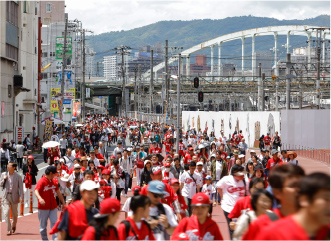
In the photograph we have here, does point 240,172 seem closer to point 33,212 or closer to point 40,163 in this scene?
point 33,212

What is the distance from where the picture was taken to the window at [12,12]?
42688 millimetres

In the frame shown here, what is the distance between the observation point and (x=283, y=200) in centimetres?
512

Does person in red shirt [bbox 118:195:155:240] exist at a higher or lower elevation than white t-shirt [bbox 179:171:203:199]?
higher

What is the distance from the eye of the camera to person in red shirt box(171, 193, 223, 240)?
7098mm

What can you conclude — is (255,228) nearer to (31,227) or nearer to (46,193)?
(46,193)

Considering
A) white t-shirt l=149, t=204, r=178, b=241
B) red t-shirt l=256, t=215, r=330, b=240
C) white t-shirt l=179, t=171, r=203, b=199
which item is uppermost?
red t-shirt l=256, t=215, r=330, b=240

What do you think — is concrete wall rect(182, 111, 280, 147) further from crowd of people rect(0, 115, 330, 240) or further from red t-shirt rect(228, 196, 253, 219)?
red t-shirt rect(228, 196, 253, 219)

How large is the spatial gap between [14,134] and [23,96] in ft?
35.2

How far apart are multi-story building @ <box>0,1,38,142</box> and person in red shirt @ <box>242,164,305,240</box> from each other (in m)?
34.1

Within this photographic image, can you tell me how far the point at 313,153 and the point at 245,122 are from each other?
43.4ft

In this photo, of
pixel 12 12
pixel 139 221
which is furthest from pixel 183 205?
pixel 12 12

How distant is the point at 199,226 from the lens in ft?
23.5

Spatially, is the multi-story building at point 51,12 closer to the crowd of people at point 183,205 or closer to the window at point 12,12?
the window at point 12,12

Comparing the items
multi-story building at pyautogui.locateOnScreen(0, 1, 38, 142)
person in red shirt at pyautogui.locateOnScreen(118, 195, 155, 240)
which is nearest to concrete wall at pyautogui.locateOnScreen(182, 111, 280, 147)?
multi-story building at pyautogui.locateOnScreen(0, 1, 38, 142)
